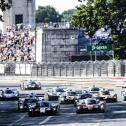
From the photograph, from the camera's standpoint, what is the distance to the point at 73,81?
9869 cm

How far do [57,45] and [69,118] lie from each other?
7580 cm

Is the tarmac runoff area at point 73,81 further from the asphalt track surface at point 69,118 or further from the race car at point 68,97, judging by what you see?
the asphalt track surface at point 69,118

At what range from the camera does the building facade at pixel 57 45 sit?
121 m

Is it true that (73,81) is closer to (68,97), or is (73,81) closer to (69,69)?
(69,69)

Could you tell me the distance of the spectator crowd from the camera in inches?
4798

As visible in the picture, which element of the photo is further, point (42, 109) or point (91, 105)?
point (91, 105)

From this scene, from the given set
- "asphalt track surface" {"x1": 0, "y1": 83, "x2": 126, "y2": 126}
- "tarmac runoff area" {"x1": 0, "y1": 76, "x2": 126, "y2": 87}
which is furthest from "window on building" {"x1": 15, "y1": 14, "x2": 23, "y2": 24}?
"asphalt track surface" {"x1": 0, "y1": 83, "x2": 126, "y2": 126}

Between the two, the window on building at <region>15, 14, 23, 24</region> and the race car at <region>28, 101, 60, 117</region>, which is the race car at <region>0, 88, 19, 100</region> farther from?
the window on building at <region>15, 14, 23, 24</region>

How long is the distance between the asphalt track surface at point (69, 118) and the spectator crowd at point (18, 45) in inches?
2636

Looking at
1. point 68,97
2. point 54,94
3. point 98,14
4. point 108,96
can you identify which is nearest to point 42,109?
point 68,97

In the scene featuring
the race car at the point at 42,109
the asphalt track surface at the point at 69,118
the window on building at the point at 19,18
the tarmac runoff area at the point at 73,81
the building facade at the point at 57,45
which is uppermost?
the window on building at the point at 19,18

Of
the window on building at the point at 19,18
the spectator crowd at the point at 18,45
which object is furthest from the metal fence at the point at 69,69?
the window on building at the point at 19,18

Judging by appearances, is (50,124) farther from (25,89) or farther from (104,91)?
(25,89)

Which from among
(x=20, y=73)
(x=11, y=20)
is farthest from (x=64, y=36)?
(x=11, y=20)
